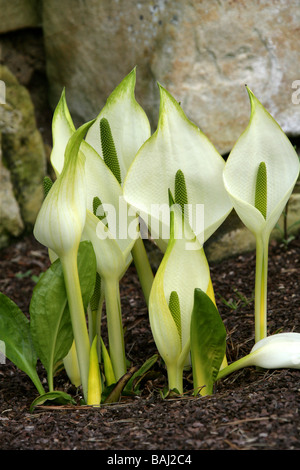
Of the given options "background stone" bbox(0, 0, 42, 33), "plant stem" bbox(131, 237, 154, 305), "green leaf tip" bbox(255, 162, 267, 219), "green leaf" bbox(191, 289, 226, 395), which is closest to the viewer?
"green leaf" bbox(191, 289, 226, 395)

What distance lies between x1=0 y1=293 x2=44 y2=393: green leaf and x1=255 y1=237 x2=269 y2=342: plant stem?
1.50 ft

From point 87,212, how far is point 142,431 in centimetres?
40

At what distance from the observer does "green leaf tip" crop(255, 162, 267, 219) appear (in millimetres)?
1253

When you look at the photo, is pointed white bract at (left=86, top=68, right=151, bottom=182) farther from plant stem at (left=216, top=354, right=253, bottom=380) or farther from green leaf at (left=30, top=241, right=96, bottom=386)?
plant stem at (left=216, top=354, right=253, bottom=380)

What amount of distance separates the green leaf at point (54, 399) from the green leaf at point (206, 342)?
0.25 metres

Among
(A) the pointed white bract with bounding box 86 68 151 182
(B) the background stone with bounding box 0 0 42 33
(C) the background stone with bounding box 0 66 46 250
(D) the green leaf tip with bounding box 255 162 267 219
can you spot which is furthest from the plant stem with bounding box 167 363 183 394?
(B) the background stone with bounding box 0 0 42 33

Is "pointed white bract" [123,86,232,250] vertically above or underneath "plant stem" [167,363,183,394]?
above

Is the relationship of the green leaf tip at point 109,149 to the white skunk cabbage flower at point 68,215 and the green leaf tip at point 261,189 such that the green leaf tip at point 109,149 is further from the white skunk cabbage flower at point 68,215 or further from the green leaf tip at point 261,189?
the green leaf tip at point 261,189

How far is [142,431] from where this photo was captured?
3.54 ft

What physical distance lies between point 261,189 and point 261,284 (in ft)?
0.65

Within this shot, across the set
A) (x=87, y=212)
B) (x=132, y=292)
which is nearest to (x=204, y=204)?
(x=87, y=212)

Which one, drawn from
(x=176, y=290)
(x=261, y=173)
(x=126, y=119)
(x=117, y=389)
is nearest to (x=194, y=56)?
(x=126, y=119)
